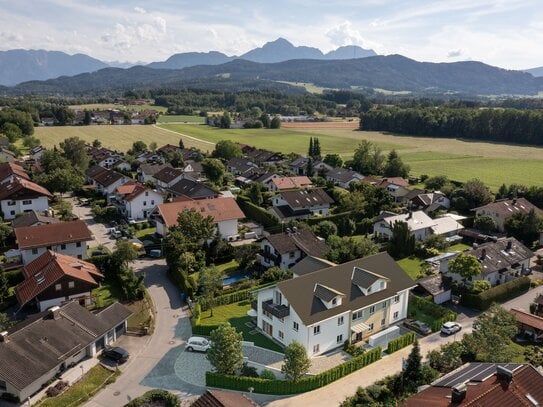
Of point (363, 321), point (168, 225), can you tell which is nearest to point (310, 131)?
point (168, 225)

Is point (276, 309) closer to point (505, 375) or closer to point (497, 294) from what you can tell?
point (505, 375)

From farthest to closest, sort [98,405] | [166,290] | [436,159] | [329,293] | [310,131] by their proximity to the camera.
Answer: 1. [310,131]
2. [436,159]
3. [166,290]
4. [329,293]
5. [98,405]

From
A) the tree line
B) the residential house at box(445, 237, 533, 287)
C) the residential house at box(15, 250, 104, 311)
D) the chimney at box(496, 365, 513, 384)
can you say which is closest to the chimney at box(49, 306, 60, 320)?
the residential house at box(15, 250, 104, 311)

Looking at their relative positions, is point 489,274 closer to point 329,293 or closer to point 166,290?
point 329,293

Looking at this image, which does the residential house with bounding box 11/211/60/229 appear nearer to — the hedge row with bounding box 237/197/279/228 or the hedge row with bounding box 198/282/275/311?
the hedge row with bounding box 237/197/279/228

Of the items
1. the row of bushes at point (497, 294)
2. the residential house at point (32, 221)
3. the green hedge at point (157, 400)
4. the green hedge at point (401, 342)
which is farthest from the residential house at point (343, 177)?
the green hedge at point (157, 400)
